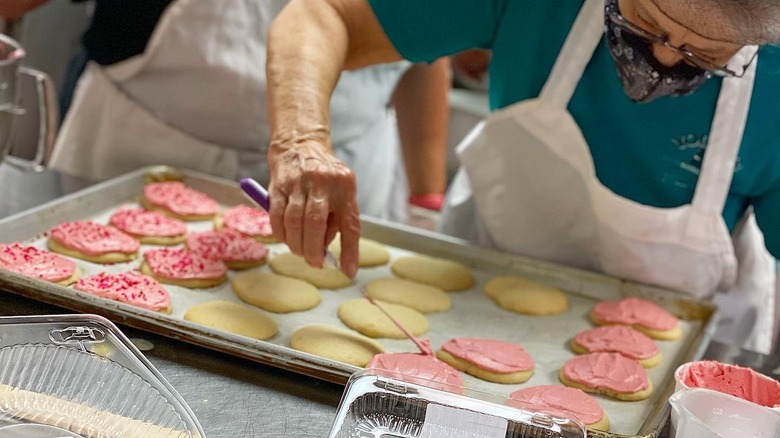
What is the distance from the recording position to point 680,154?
1797mm

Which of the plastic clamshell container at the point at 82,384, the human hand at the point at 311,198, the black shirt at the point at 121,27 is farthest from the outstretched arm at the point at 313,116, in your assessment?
the black shirt at the point at 121,27

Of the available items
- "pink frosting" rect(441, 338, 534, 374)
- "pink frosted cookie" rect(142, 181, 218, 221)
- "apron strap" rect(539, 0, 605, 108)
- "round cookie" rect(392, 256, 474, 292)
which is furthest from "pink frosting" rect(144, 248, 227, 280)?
"apron strap" rect(539, 0, 605, 108)

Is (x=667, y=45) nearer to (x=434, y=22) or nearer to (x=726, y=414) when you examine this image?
(x=434, y=22)

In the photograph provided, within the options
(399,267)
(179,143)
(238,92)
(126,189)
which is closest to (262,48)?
(238,92)

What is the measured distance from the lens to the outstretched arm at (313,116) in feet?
5.15

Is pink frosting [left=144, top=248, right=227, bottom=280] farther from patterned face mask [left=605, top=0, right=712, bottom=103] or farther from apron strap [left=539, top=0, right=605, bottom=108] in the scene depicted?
patterned face mask [left=605, top=0, right=712, bottom=103]

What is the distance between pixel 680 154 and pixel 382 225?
2.35ft

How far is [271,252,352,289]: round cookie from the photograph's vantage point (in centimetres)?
187

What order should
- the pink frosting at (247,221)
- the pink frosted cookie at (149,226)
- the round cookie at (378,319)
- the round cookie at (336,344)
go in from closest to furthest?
the round cookie at (336,344), the round cookie at (378,319), the pink frosted cookie at (149,226), the pink frosting at (247,221)

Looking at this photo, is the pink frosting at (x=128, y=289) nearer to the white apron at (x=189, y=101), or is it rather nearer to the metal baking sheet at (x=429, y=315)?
the metal baking sheet at (x=429, y=315)

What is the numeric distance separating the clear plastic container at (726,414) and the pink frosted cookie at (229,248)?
0.98 meters

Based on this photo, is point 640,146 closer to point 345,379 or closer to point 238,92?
point 345,379

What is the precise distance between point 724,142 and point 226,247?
1.04m

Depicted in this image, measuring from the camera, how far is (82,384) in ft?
3.95
